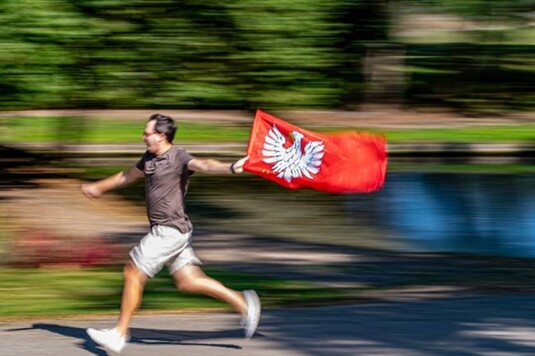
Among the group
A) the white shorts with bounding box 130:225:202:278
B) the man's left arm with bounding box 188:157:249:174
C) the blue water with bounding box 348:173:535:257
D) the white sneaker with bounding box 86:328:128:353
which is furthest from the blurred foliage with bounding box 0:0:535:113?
the white sneaker with bounding box 86:328:128:353

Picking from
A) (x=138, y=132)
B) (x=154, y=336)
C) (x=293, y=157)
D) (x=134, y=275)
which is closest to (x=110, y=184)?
(x=134, y=275)

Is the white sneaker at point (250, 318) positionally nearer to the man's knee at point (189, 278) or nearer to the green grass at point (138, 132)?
the man's knee at point (189, 278)

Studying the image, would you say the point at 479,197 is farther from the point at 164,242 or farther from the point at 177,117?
the point at 164,242

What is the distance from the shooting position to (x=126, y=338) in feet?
26.7

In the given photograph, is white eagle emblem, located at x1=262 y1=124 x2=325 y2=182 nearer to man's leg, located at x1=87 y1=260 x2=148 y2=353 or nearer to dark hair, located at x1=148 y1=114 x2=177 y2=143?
dark hair, located at x1=148 y1=114 x2=177 y2=143

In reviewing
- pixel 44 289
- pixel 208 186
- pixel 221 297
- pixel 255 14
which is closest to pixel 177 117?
pixel 208 186

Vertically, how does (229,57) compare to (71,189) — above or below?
above

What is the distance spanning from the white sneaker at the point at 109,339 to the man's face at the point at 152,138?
126 cm

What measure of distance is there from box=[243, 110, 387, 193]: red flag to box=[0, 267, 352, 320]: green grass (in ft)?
5.83

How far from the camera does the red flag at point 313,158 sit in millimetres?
8367

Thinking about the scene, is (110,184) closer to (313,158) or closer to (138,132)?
(313,158)

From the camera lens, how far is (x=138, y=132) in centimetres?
2523

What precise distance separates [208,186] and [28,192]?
116 inches

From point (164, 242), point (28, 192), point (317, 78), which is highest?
Answer: point (317, 78)
